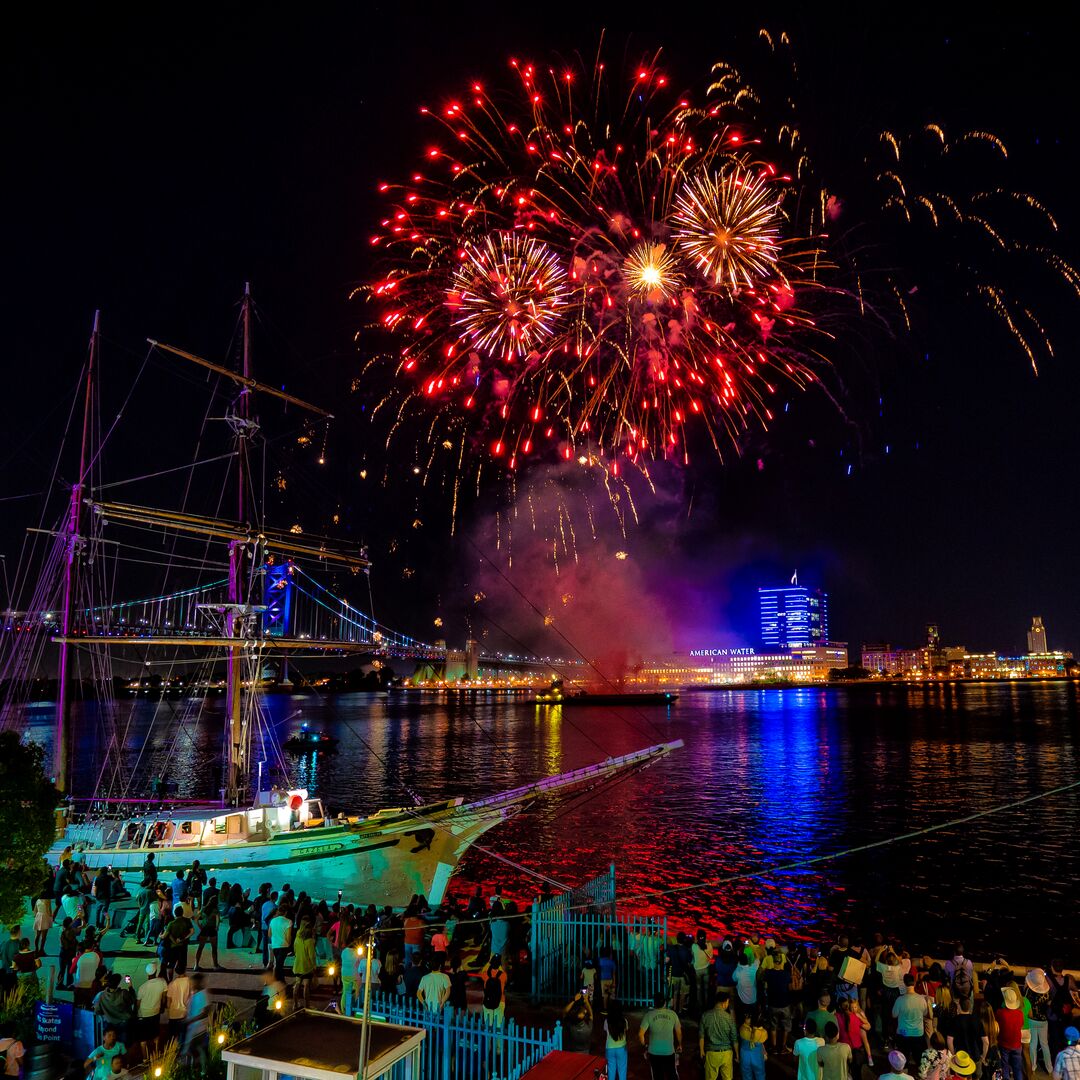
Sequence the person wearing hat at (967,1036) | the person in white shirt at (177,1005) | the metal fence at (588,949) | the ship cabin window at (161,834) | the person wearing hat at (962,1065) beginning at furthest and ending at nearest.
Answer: the ship cabin window at (161,834) → the metal fence at (588,949) → the person in white shirt at (177,1005) → the person wearing hat at (967,1036) → the person wearing hat at (962,1065)

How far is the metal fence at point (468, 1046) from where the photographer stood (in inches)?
324

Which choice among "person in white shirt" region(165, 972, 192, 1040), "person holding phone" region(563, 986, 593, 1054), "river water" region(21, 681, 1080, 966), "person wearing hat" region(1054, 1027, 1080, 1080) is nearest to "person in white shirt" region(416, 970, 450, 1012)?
"person holding phone" region(563, 986, 593, 1054)

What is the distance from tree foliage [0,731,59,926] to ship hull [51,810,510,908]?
6533mm

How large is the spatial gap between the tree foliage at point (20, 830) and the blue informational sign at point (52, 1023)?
444 centimetres

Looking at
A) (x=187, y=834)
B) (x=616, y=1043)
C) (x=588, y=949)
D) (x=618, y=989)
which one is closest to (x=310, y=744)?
(x=187, y=834)

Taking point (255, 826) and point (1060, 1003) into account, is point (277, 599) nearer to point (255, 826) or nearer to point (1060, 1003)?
point (255, 826)

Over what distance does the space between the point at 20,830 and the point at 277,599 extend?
18.5 metres

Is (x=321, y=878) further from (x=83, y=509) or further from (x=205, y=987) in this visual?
(x=83, y=509)

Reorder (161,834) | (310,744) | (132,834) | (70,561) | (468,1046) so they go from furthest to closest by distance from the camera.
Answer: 1. (310,744)
2. (70,561)
3. (132,834)
4. (161,834)
5. (468,1046)

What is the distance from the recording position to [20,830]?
14.0m

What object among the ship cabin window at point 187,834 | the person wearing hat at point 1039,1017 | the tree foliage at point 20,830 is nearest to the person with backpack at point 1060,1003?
the person wearing hat at point 1039,1017

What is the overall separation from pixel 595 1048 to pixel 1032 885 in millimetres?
25321

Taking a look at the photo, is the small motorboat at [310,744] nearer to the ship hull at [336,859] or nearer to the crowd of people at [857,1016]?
the ship hull at [336,859]

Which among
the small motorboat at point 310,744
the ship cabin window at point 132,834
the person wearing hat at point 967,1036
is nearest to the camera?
the person wearing hat at point 967,1036
